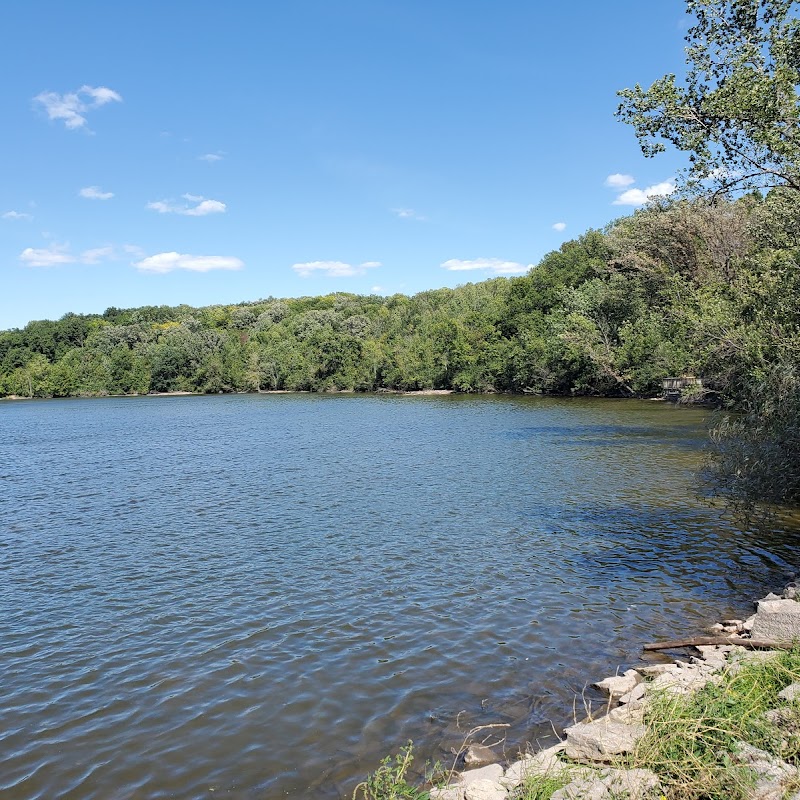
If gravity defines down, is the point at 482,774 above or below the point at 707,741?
below

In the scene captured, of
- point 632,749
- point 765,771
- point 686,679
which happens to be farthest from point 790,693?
point 686,679

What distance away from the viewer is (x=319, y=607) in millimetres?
13906

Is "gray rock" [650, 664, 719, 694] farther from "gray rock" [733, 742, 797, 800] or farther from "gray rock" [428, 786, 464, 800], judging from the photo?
"gray rock" [428, 786, 464, 800]

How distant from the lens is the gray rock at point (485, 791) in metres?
6.62

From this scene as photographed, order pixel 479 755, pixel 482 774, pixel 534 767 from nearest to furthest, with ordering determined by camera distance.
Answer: pixel 534 767, pixel 482 774, pixel 479 755

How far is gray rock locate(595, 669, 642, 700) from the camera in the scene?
9.65m

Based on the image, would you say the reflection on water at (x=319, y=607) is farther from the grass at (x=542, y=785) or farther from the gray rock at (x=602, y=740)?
the grass at (x=542, y=785)

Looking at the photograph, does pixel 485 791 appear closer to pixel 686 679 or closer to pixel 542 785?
pixel 542 785

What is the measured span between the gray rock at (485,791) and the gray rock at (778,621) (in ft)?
17.3

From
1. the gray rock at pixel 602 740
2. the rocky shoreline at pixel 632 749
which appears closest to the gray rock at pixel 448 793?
the rocky shoreline at pixel 632 749

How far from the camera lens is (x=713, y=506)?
21.7 metres

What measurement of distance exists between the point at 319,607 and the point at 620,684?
6.46 meters

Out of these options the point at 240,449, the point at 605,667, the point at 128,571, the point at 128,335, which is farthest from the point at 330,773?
the point at 128,335

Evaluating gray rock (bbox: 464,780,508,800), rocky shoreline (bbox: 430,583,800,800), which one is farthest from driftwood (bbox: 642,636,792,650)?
gray rock (bbox: 464,780,508,800)
